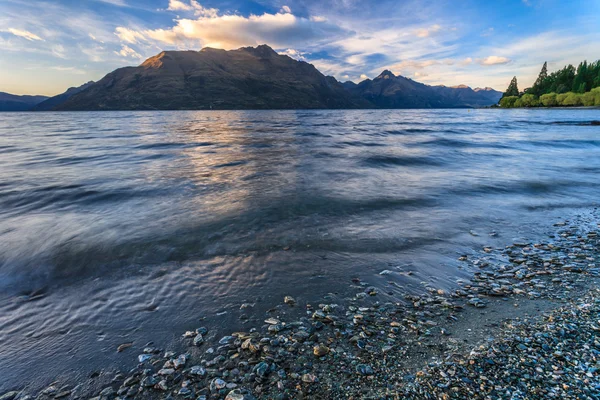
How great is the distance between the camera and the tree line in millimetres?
139875

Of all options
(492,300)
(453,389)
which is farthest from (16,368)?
(492,300)

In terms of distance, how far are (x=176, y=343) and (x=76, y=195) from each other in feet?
45.3

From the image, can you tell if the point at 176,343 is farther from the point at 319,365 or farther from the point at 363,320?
the point at 363,320

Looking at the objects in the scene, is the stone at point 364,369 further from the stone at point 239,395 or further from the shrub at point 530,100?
the shrub at point 530,100

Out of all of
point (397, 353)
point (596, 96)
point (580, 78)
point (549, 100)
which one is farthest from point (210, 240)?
point (580, 78)

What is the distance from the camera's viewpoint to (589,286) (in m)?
6.14

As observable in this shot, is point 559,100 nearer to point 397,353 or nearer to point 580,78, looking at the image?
point 580,78

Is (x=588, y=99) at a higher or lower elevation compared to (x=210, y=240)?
higher

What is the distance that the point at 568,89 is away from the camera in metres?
170

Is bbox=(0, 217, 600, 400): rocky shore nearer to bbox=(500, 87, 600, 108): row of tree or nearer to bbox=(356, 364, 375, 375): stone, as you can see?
bbox=(356, 364, 375, 375): stone

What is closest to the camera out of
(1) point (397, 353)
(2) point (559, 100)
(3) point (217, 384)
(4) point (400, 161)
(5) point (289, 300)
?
(3) point (217, 384)

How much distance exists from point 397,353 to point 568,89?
23898 centimetres

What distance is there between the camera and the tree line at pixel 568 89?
139875 mm

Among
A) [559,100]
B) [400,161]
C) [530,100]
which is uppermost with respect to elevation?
[530,100]
